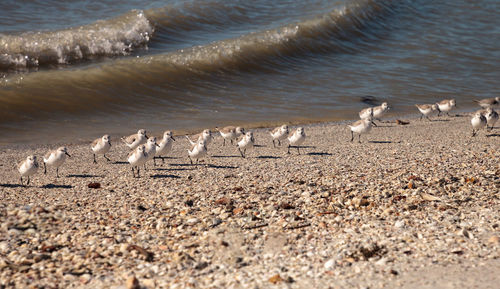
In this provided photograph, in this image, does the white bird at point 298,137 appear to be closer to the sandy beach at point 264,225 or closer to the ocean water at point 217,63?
the sandy beach at point 264,225

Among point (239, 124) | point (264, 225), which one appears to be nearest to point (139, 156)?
point (264, 225)

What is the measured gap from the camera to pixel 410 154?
11391mm

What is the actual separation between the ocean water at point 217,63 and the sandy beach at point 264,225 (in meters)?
6.69

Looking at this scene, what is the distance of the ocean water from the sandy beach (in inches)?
263

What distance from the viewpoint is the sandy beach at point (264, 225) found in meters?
5.73

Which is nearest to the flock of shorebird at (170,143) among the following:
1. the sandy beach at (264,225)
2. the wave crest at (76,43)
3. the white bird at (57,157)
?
the white bird at (57,157)

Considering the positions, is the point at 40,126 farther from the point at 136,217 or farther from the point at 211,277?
the point at 211,277

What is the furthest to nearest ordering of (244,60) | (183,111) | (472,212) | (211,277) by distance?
(244,60), (183,111), (472,212), (211,277)

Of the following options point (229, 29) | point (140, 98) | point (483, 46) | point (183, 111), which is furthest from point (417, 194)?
point (483, 46)

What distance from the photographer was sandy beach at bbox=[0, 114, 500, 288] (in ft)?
18.8

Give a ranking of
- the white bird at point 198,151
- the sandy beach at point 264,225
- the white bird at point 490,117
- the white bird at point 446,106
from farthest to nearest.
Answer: the white bird at point 446,106 < the white bird at point 490,117 < the white bird at point 198,151 < the sandy beach at point 264,225

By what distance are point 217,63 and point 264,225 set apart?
17.0m

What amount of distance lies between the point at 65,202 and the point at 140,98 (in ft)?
37.1

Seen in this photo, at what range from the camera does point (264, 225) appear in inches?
280
